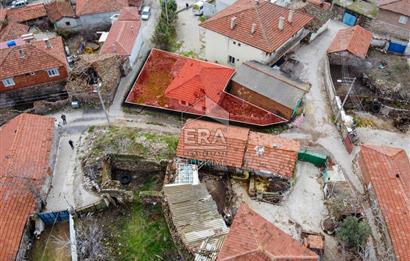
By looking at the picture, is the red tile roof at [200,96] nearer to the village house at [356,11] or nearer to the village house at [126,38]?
the village house at [126,38]

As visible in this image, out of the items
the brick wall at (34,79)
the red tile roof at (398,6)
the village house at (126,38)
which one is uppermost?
the red tile roof at (398,6)

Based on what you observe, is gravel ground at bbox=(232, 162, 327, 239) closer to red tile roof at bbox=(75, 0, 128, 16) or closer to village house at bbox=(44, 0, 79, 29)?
red tile roof at bbox=(75, 0, 128, 16)

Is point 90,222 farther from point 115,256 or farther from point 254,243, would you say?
point 254,243

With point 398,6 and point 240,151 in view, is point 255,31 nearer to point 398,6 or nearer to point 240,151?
point 240,151

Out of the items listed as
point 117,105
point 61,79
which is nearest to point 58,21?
point 61,79

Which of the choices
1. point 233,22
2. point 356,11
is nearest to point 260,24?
point 233,22

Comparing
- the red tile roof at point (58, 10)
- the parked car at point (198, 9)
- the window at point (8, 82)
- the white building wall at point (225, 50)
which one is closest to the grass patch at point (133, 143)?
the window at point (8, 82)
